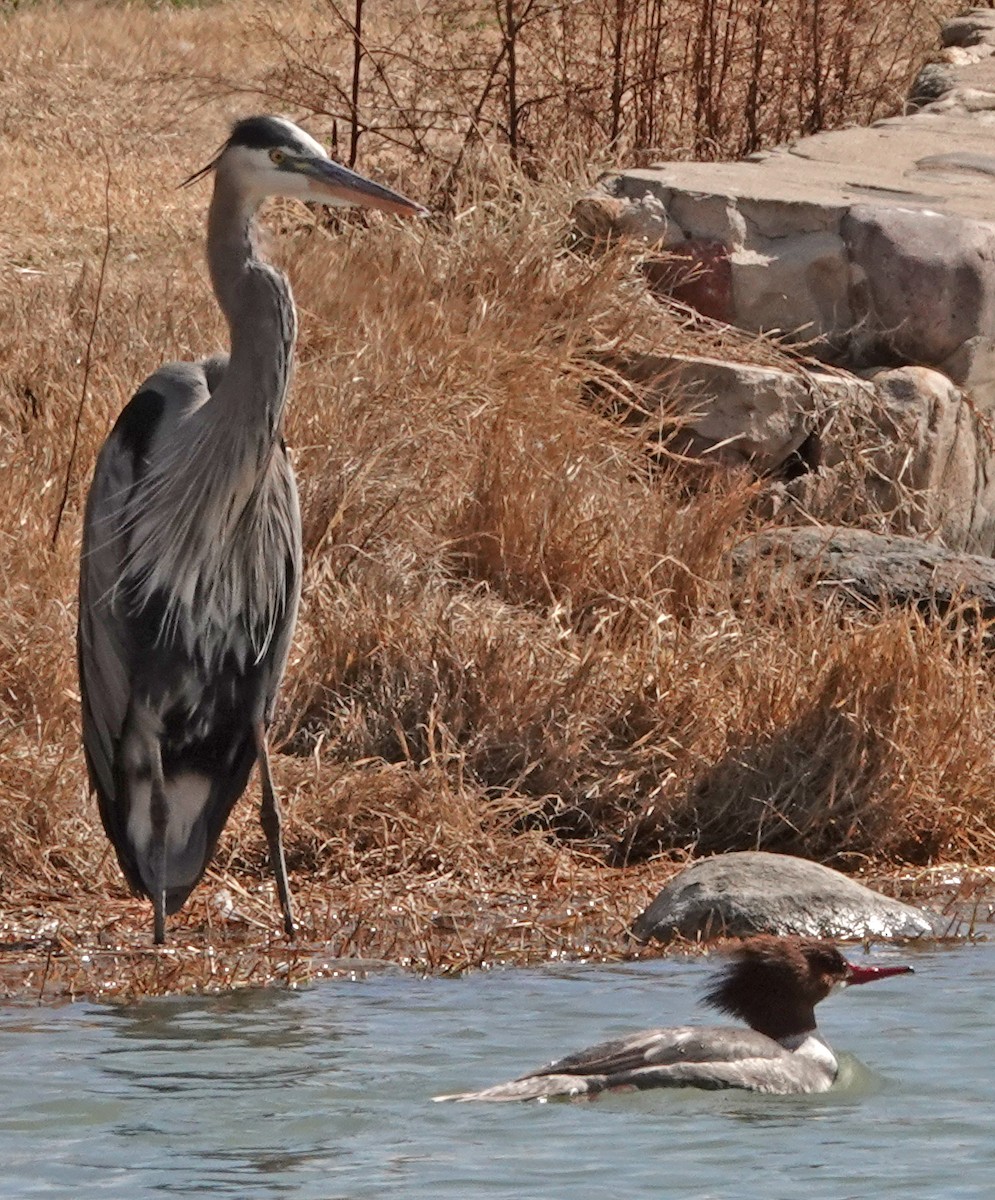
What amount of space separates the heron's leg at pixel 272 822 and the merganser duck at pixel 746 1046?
3.82ft

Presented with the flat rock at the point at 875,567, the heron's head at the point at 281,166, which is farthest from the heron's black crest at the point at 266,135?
the flat rock at the point at 875,567

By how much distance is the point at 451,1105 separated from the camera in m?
4.78

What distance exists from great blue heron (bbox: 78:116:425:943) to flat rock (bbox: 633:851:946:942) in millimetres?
997

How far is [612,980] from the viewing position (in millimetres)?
5918

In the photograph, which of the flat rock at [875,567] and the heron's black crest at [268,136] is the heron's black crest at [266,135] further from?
the flat rock at [875,567]

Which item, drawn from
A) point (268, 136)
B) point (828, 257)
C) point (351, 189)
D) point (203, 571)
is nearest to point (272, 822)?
point (203, 571)

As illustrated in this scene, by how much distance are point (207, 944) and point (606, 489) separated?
2.73m

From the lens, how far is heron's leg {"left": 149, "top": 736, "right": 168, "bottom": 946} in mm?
6039

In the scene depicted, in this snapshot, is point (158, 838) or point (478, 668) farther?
point (478, 668)

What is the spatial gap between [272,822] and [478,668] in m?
1.18

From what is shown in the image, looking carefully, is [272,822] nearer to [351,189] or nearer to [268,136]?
[351,189]

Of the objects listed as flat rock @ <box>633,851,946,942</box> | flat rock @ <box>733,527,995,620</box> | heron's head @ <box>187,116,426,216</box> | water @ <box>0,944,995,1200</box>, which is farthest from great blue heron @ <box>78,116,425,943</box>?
flat rock @ <box>733,527,995,620</box>

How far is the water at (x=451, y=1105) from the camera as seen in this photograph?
14.3 ft

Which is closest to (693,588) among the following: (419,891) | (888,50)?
(419,891)
